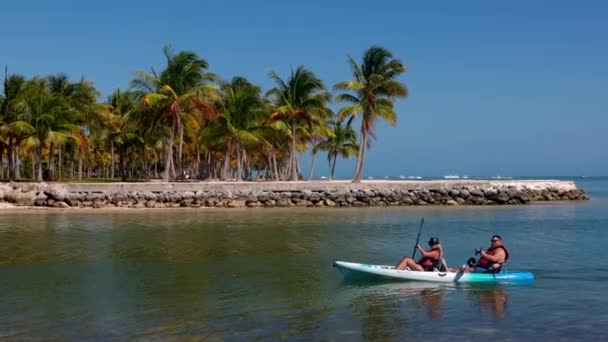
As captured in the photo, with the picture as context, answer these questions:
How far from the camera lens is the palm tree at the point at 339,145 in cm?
7356

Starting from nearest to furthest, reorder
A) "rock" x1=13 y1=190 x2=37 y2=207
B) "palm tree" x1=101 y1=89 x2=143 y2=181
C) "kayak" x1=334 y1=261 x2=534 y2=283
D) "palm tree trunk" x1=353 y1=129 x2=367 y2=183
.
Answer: "kayak" x1=334 y1=261 x2=534 y2=283 < "rock" x1=13 y1=190 x2=37 y2=207 < "palm tree trunk" x1=353 y1=129 x2=367 y2=183 < "palm tree" x1=101 y1=89 x2=143 y2=181

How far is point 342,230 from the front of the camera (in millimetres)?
28562

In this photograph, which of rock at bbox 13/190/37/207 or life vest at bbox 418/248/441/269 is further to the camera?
rock at bbox 13/190/37/207

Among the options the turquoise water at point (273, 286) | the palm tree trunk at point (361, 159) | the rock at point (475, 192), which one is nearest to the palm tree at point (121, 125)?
the palm tree trunk at point (361, 159)

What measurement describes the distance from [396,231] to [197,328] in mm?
17574

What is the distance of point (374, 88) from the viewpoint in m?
48.2

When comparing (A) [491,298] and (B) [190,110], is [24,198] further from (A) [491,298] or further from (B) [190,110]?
(A) [491,298]

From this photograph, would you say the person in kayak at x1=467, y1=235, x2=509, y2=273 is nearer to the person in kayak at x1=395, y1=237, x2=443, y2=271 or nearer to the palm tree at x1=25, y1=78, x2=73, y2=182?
the person in kayak at x1=395, y1=237, x2=443, y2=271

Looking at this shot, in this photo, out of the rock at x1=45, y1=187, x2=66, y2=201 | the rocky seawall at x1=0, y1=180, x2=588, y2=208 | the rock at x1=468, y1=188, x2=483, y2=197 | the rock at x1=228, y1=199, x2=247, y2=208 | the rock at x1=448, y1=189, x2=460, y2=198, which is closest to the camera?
the rock at x1=45, y1=187, x2=66, y2=201

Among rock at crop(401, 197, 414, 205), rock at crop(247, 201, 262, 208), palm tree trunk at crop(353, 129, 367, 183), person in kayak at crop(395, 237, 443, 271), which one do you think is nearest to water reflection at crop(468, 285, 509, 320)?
person in kayak at crop(395, 237, 443, 271)

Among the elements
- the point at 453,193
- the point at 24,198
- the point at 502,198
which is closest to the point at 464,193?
the point at 453,193

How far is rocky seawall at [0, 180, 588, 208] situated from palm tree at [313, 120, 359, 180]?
2791 centimetres

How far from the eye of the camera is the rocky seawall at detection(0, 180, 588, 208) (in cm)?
4041

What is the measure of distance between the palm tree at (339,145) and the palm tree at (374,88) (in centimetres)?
2340
